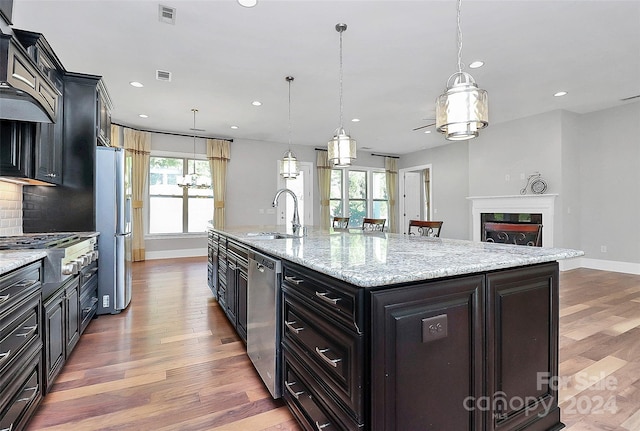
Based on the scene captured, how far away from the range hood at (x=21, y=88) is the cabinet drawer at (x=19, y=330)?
1068mm

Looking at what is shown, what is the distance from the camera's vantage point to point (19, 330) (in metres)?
1.45

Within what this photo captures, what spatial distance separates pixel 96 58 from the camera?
3461 mm

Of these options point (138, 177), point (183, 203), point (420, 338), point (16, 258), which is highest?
point (138, 177)

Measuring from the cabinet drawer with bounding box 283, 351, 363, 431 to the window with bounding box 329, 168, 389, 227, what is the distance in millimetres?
7091

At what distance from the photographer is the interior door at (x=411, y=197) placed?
30.9ft

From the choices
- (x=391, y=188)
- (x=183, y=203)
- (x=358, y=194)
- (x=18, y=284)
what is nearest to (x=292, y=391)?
(x=18, y=284)

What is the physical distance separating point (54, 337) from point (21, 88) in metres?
1.42

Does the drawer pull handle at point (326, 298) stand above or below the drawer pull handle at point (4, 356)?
above

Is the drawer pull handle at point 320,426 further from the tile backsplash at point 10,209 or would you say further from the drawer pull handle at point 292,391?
the tile backsplash at point 10,209

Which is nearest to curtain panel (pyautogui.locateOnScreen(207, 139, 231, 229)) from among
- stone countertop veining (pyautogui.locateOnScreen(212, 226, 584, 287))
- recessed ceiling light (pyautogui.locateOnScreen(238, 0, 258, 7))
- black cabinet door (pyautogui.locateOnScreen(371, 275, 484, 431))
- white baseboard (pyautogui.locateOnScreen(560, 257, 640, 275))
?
recessed ceiling light (pyautogui.locateOnScreen(238, 0, 258, 7))

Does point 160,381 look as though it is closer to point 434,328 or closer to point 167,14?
point 434,328

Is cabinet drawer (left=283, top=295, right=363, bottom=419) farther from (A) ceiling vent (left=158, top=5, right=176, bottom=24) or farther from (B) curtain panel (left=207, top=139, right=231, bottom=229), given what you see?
(B) curtain panel (left=207, top=139, right=231, bottom=229)

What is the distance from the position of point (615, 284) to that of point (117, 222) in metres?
6.43

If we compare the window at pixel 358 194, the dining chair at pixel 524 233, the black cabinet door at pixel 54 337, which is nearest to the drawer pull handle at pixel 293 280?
the black cabinet door at pixel 54 337
